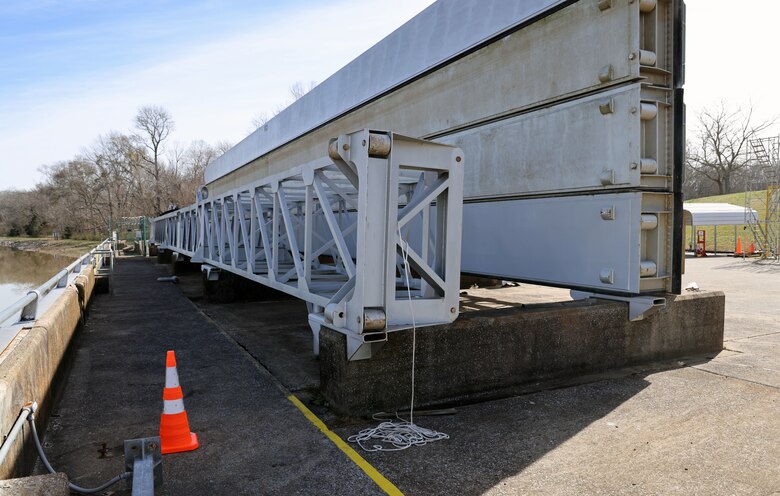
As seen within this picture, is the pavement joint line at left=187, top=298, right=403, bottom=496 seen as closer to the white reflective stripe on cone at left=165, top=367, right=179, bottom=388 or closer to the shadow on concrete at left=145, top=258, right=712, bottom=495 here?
the shadow on concrete at left=145, top=258, right=712, bottom=495

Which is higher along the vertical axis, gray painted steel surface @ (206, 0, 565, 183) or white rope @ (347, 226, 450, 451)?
gray painted steel surface @ (206, 0, 565, 183)

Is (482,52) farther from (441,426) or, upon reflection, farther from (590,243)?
(441,426)

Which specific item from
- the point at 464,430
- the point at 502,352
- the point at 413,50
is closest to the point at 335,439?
the point at 464,430

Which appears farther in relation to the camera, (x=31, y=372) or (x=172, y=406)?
(x=172, y=406)

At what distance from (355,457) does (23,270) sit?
47.6 metres

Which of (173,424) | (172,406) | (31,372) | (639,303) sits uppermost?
(639,303)

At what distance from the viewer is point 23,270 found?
42.1 metres

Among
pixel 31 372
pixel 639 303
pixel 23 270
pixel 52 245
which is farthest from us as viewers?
pixel 52 245

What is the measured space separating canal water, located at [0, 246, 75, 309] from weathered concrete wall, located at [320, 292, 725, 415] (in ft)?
95.9

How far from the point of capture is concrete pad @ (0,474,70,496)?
7.70 ft

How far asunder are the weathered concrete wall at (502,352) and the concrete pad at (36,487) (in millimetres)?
2261

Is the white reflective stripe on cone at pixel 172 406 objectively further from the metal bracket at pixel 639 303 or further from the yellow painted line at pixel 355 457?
the metal bracket at pixel 639 303

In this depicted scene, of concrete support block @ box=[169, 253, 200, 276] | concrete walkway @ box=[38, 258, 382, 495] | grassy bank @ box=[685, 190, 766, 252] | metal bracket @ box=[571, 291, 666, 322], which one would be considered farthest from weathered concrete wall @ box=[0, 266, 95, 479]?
grassy bank @ box=[685, 190, 766, 252]

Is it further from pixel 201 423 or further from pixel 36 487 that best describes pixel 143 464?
pixel 201 423
